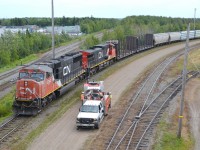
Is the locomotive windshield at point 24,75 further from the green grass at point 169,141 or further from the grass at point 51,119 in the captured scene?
the green grass at point 169,141

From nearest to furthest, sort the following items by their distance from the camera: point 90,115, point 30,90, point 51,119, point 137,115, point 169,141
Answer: point 169,141 < point 90,115 < point 51,119 < point 30,90 < point 137,115

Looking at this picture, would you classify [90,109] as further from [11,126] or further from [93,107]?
[11,126]

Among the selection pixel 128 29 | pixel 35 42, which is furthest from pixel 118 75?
pixel 128 29

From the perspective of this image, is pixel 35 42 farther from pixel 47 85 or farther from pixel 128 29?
pixel 47 85

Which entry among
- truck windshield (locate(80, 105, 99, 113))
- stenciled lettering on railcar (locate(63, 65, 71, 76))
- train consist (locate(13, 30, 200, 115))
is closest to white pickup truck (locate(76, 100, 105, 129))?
truck windshield (locate(80, 105, 99, 113))

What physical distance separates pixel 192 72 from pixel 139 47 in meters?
22.7

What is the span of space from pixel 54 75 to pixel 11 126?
7558mm

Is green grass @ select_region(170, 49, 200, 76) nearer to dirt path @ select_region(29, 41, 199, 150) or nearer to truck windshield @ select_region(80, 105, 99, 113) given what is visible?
dirt path @ select_region(29, 41, 199, 150)

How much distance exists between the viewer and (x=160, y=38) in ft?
256

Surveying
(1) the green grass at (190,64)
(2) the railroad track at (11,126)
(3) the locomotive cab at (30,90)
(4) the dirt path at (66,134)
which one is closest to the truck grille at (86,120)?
(4) the dirt path at (66,134)

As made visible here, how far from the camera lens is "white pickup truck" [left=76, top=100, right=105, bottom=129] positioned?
2564 centimetres

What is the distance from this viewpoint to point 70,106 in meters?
31.9

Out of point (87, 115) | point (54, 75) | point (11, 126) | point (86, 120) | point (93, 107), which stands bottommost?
point (11, 126)

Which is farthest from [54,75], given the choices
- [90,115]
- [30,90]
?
[90,115]
